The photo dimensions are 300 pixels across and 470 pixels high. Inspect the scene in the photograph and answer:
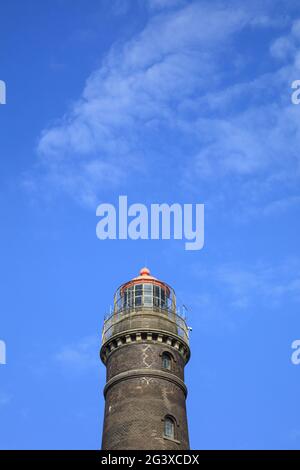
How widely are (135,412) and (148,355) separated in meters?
3.48

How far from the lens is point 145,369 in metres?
40.2

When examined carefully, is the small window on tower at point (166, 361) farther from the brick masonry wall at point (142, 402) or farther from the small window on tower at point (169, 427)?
the small window on tower at point (169, 427)

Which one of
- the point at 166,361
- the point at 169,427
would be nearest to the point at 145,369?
the point at 166,361

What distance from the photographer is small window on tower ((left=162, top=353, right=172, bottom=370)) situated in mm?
41166

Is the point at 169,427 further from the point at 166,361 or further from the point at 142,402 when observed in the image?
the point at 166,361

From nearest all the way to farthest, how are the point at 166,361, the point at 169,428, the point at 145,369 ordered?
the point at 169,428 → the point at 145,369 → the point at 166,361

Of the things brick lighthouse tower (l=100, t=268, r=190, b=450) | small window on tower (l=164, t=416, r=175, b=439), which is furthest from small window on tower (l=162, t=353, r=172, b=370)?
small window on tower (l=164, t=416, r=175, b=439)

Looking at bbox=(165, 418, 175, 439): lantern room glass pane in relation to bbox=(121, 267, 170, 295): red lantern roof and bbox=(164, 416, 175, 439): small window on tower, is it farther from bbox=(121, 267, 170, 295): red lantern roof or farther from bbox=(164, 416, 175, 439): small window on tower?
bbox=(121, 267, 170, 295): red lantern roof

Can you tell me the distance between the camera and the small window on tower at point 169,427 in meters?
38.5

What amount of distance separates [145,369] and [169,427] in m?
3.23
